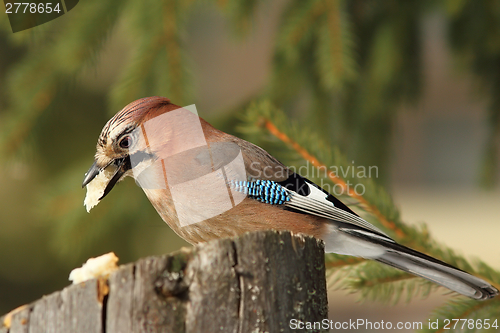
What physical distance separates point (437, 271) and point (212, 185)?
94 cm

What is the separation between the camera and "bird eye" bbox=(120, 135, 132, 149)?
1.92 m

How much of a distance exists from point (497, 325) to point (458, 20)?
183cm

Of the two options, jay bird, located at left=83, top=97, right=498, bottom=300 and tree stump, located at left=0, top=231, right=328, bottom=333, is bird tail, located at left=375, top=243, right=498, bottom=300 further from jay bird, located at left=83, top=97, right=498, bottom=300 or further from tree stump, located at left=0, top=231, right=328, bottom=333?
tree stump, located at left=0, top=231, right=328, bottom=333

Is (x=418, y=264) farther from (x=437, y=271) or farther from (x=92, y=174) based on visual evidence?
(x=92, y=174)

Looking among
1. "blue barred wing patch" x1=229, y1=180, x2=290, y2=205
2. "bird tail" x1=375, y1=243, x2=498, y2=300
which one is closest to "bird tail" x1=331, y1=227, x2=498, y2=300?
"bird tail" x1=375, y1=243, x2=498, y2=300

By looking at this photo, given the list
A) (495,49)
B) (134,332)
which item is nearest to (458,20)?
(495,49)

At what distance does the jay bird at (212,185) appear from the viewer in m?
1.87

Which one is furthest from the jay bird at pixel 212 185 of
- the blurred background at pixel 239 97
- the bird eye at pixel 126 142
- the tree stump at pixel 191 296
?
the tree stump at pixel 191 296

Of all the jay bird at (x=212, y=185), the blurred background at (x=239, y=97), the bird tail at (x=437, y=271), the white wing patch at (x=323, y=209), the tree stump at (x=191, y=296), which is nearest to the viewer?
the tree stump at (x=191, y=296)

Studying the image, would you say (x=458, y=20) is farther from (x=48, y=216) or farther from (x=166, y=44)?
(x=48, y=216)

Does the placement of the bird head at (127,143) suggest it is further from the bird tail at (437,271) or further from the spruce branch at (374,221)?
the bird tail at (437,271)

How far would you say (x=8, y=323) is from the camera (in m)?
1.17

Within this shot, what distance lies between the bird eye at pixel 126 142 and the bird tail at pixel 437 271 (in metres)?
1.15

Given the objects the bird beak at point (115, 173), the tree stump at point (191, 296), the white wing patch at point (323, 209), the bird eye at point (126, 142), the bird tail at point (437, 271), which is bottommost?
the tree stump at point (191, 296)
